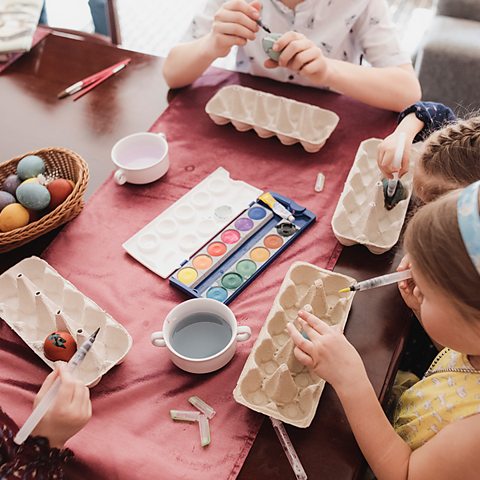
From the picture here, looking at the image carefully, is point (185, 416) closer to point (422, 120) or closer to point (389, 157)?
Result: point (389, 157)

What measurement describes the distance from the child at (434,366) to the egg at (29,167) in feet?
2.05

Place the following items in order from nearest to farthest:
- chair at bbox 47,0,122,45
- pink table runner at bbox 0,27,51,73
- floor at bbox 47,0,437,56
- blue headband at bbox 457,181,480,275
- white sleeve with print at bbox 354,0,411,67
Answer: blue headband at bbox 457,181,480,275 < white sleeve with print at bbox 354,0,411,67 < pink table runner at bbox 0,27,51,73 < chair at bbox 47,0,122,45 < floor at bbox 47,0,437,56

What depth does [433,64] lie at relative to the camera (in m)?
2.10

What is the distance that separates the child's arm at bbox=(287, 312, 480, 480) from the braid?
340mm

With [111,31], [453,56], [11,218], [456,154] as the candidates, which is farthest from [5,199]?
[453,56]

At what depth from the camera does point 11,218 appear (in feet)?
3.50

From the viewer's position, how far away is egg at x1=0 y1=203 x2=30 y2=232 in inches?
42.0

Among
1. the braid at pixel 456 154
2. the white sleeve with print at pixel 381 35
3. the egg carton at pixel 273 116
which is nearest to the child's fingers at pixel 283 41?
the egg carton at pixel 273 116

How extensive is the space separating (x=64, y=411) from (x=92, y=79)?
3.14 feet

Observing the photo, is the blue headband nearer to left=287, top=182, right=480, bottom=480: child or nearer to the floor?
left=287, top=182, right=480, bottom=480: child

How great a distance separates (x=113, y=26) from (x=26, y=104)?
535mm

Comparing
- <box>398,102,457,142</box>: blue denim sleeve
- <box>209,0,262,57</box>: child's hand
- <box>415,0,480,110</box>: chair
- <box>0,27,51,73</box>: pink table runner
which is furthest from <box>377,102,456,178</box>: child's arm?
<box>0,27,51,73</box>: pink table runner

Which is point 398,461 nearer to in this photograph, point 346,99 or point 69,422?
point 69,422

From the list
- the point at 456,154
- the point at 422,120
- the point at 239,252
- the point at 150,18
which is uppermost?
the point at 456,154
